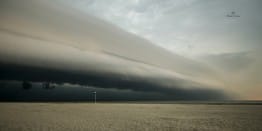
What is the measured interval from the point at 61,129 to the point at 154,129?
11.2 m

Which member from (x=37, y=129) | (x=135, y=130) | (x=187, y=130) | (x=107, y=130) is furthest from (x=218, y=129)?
(x=37, y=129)

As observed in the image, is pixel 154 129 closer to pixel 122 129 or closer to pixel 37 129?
pixel 122 129

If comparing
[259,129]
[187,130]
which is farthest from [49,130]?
[259,129]

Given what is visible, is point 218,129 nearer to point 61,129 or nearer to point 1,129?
point 61,129

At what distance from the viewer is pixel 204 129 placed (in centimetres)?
2734

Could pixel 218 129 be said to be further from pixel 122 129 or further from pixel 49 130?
pixel 49 130

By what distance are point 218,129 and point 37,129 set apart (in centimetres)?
2191

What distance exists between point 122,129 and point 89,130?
12.9ft

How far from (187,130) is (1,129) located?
21733mm

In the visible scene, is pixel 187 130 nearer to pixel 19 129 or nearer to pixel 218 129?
pixel 218 129

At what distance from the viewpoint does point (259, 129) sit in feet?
88.6

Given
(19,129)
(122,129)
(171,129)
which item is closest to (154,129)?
(171,129)

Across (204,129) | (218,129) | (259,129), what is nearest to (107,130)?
(204,129)

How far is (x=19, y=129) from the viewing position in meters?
26.5
